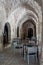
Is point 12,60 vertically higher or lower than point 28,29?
lower

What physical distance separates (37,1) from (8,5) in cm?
250

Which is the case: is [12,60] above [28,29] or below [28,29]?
below

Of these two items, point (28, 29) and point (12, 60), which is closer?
point (12, 60)

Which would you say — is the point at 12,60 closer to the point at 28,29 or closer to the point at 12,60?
the point at 12,60

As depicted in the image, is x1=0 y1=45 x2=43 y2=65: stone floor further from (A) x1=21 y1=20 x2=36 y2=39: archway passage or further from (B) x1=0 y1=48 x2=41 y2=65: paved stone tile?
(A) x1=21 y1=20 x2=36 y2=39: archway passage

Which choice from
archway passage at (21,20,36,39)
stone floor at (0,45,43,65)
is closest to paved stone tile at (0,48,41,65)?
stone floor at (0,45,43,65)

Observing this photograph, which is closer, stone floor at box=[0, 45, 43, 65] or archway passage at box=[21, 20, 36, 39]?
stone floor at box=[0, 45, 43, 65]

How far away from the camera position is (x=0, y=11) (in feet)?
37.8

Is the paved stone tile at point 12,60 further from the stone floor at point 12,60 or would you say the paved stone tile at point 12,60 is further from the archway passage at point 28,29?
the archway passage at point 28,29

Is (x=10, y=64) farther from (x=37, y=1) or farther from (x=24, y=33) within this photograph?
(x=24, y=33)

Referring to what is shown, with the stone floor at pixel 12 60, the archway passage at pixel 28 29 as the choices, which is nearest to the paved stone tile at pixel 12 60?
the stone floor at pixel 12 60

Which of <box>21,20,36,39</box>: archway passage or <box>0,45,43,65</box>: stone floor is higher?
<box>21,20,36,39</box>: archway passage

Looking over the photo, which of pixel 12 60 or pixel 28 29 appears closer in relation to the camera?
pixel 12 60

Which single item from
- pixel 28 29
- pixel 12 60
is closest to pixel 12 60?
pixel 12 60
